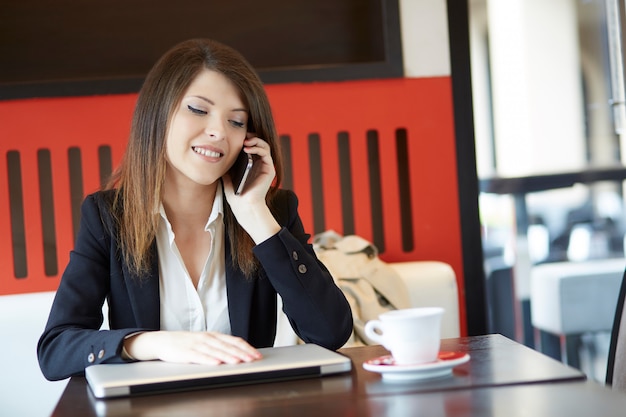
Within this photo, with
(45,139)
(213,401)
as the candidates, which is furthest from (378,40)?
(213,401)

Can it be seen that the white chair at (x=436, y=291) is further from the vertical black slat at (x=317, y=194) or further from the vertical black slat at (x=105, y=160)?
the vertical black slat at (x=105, y=160)

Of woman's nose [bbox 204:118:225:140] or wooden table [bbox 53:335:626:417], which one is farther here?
woman's nose [bbox 204:118:225:140]

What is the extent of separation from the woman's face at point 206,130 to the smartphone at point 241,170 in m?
0.02

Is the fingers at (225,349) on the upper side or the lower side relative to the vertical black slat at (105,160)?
lower

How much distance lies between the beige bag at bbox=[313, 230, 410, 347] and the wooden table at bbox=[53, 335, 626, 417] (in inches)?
45.3

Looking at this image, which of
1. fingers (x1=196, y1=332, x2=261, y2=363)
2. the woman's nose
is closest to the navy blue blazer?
the woman's nose

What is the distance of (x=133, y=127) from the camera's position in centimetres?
196

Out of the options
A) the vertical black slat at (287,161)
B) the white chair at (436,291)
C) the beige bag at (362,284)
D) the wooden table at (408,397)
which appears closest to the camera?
the wooden table at (408,397)

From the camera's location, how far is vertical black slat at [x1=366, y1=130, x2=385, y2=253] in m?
2.85

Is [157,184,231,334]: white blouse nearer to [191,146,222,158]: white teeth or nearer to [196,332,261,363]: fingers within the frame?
[191,146,222,158]: white teeth

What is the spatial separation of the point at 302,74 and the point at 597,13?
43.2 inches

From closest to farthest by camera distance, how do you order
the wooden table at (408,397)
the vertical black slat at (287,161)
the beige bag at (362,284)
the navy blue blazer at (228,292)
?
the wooden table at (408,397) < the navy blue blazer at (228,292) < the beige bag at (362,284) < the vertical black slat at (287,161)

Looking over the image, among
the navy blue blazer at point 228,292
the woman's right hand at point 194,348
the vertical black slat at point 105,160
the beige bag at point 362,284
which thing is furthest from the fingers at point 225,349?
the vertical black slat at point 105,160

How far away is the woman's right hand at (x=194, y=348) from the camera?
1311 millimetres
